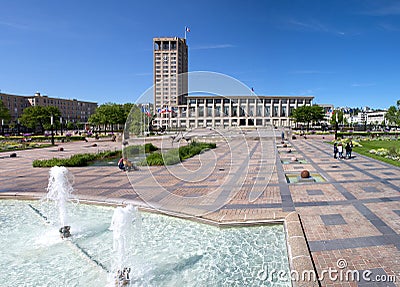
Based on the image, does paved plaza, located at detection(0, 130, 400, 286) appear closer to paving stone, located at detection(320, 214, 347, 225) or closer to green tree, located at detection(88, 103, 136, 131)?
paving stone, located at detection(320, 214, 347, 225)

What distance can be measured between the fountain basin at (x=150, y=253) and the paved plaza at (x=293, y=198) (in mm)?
559

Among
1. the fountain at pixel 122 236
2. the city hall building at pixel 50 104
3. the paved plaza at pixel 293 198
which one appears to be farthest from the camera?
the city hall building at pixel 50 104

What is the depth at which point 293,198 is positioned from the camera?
10.2 meters

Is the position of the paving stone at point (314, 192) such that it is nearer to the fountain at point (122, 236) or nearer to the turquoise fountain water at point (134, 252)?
the turquoise fountain water at point (134, 252)

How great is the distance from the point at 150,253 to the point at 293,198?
6.32 metres

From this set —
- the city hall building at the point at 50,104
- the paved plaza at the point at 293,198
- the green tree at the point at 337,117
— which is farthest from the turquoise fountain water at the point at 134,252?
the city hall building at the point at 50,104

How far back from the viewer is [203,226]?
798 cm

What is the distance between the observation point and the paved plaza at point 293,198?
5.91 metres

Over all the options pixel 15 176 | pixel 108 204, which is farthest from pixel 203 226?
pixel 15 176

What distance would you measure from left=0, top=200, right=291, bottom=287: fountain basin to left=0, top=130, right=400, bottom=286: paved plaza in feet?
1.83

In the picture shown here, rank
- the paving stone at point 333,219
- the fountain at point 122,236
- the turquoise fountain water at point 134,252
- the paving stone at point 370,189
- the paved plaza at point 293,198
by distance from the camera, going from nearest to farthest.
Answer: the fountain at point 122,236 < the turquoise fountain water at point 134,252 < the paved plaza at point 293,198 < the paving stone at point 333,219 < the paving stone at point 370,189

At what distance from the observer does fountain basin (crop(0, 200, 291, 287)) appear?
18.0 ft

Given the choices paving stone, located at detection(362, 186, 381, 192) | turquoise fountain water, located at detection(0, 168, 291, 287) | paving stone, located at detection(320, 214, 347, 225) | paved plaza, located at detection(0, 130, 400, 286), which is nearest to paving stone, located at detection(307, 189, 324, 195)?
paved plaza, located at detection(0, 130, 400, 286)

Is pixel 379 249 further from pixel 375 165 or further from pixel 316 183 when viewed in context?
pixel 375 165
